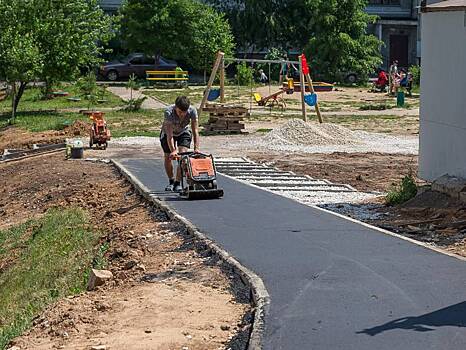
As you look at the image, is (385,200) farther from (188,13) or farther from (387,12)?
(387,12)

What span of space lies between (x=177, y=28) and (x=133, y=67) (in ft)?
12.5

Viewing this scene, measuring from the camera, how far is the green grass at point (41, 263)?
1117cm

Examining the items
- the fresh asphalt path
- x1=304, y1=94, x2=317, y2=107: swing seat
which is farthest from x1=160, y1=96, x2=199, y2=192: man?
x1=304, y1=94, x2=317, y2=107: swing seat

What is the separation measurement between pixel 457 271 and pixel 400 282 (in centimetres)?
83

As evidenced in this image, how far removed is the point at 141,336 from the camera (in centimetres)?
813

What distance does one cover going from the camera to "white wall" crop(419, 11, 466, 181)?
47.8ft

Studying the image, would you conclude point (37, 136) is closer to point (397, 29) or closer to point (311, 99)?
point (311, 99)

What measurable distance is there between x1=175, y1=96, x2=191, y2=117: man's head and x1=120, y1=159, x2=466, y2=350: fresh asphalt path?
1.36 meters

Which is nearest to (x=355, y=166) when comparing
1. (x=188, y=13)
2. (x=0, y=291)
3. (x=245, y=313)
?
(x=0, y=291)

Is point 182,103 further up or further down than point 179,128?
further up

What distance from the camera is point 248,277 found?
32.3 ft

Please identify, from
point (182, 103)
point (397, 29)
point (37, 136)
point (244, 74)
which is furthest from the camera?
point (397, 29)

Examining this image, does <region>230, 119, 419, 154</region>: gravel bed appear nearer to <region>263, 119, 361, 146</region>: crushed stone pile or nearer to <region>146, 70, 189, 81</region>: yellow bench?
<region>263, 119, 361, 146</region>: crushed stone pile

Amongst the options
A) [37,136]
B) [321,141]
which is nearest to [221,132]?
[321,141]
